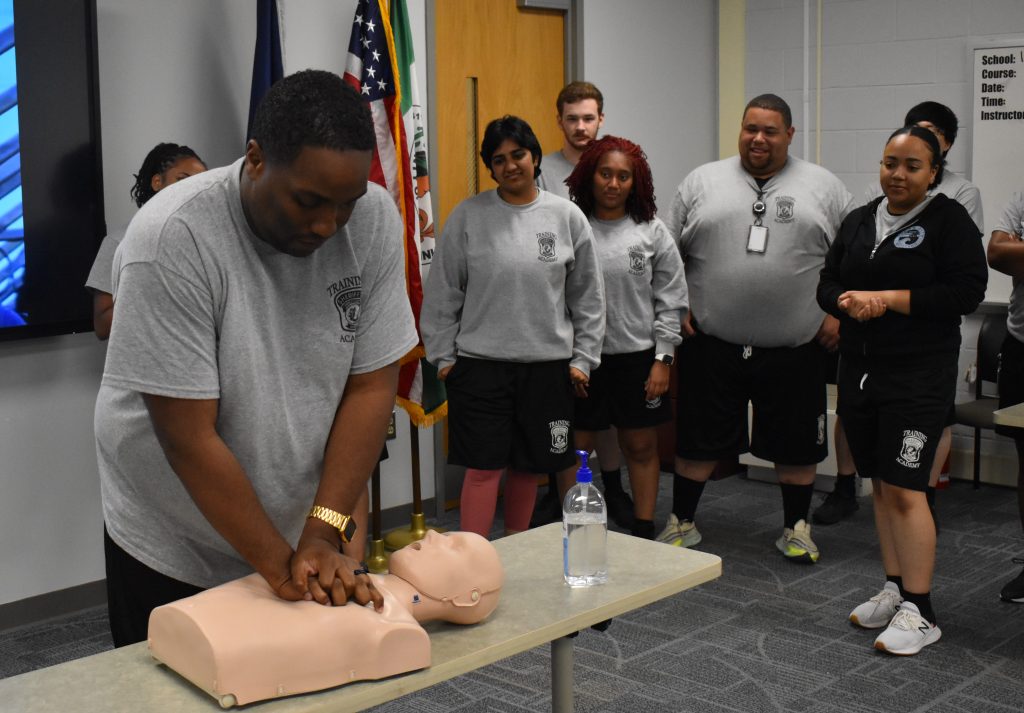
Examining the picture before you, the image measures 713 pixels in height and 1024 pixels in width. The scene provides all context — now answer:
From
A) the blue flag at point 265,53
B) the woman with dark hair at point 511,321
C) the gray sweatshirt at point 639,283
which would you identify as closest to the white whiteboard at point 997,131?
the gray sweatshirt at point 639,283

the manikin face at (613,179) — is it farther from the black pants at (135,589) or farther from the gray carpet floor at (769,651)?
the black pants at (135,589)

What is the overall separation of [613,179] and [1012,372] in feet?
4.72

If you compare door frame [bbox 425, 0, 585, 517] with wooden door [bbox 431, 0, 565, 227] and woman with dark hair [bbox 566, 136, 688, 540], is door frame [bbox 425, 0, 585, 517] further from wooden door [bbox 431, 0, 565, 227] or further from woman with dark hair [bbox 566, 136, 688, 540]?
woman with dark hair [bbox 566, 136, 688, 540]

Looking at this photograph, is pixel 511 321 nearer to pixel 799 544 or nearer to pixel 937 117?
pixel 799 544

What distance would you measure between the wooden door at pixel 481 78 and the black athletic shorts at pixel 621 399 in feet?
3.29

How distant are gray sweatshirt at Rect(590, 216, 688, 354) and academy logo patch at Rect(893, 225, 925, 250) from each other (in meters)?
0.88

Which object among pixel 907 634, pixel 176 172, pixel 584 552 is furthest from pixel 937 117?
pixel 584 552

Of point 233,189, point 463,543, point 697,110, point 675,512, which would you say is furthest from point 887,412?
point 697,110

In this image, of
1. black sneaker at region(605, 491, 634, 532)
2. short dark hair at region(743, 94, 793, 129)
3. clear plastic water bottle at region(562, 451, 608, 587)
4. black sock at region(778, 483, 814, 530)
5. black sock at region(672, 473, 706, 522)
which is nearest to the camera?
clear plastic water bottle at region(562, 451, 608, 587)

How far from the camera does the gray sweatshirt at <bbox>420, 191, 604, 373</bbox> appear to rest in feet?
11.2

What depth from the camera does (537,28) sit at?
15.5 ft

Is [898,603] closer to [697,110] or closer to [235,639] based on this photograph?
[235,639]

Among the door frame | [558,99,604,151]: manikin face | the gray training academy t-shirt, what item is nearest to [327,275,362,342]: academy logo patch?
the gray training academy t-shirt

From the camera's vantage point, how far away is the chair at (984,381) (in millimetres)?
4375
